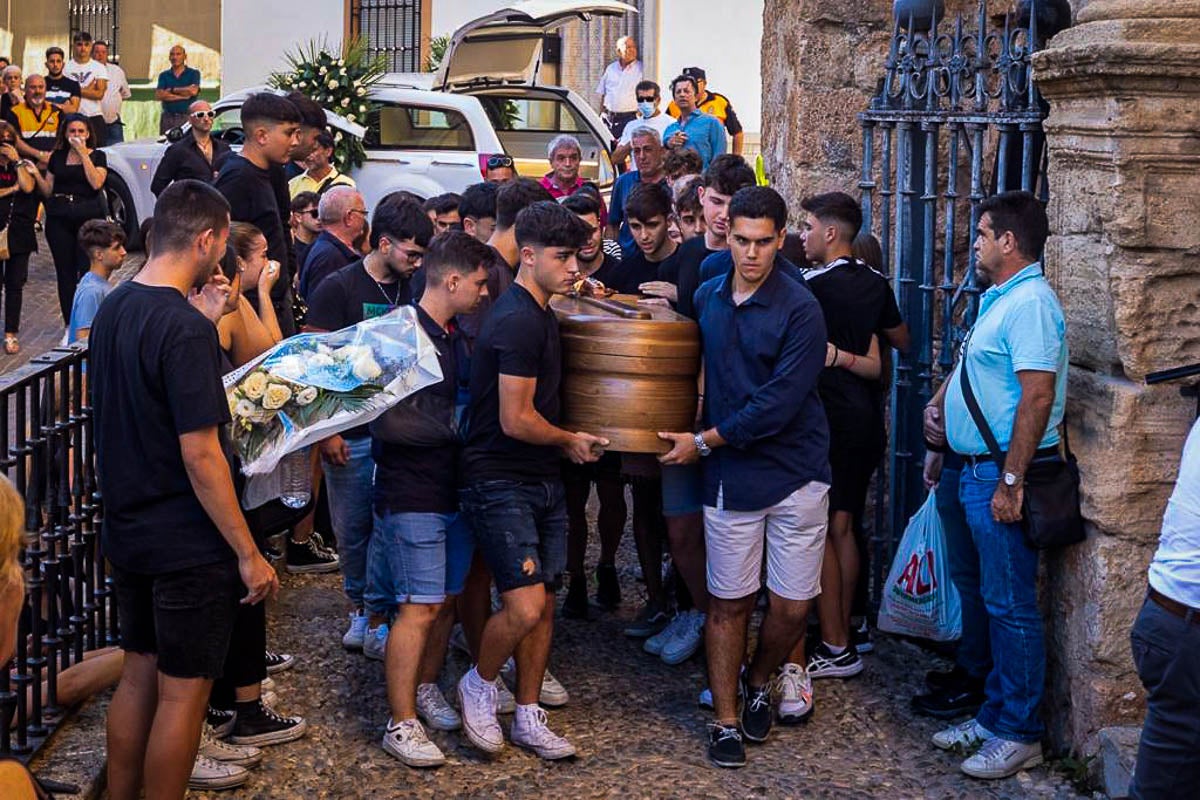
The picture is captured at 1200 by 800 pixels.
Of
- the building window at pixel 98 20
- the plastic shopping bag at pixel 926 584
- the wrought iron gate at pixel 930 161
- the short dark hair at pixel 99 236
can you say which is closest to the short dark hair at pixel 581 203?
the wrought iron gate at pixel 930 161

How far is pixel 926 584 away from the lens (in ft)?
20.1

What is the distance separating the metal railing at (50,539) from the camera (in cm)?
511

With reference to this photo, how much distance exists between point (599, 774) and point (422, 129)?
37.4 ft

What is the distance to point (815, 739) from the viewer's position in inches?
232

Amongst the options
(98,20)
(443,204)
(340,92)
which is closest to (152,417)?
(443,204)

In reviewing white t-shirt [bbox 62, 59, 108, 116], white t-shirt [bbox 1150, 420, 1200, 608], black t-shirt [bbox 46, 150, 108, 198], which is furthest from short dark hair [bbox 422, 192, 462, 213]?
white t-shirt [bbox 62, 59, 108, 116]

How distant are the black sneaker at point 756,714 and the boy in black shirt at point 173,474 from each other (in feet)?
6.21

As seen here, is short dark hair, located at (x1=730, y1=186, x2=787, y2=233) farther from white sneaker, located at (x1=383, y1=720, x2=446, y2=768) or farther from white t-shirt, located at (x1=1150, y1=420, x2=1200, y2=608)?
white sneaker, located at (x1=383, y1=720, x2=446, y2=768)

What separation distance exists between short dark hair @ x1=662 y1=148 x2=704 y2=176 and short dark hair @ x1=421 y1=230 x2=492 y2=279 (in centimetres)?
305

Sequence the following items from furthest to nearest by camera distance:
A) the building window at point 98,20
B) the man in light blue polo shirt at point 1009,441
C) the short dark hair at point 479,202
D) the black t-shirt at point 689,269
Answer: the building window at point 98,20
the short dark hair at point 479,202
the black t-shirt at point 689,269
the man in light blue polo shirt at point 1009,441

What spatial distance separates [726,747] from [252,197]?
3.12 m

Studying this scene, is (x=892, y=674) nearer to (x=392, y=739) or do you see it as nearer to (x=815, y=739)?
(x=815, y=739)

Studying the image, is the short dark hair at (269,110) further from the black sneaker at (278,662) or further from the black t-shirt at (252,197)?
the black sneaker at (278,662)

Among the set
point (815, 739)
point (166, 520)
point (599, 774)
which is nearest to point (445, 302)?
point (166, 520)
